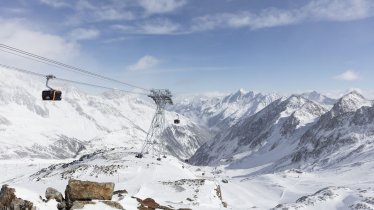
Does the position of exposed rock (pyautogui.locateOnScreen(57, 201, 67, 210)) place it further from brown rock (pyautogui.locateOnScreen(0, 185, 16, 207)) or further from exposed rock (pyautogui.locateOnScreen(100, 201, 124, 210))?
→ brown rock (pyautogui.locateOnScreen(0, 185, 16, 207))

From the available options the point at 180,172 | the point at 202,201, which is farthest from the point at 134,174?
the point at 202,201

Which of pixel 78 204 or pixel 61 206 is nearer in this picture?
pixel 78 204

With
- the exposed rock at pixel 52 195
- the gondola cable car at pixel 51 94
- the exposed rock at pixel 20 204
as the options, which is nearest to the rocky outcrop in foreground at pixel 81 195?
the exposed rock at pixel 52 195

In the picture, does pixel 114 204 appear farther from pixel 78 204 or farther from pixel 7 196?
pixel 7 196

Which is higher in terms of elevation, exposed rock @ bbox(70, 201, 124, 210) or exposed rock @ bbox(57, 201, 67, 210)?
exposed rock @ bbox(70, 201, 124, 210)

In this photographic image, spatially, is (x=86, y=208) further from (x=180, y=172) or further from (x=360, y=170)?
(x=360, y=170)

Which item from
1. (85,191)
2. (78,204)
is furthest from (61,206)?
(85,191)

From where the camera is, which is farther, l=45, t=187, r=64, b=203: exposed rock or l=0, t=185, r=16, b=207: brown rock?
l=45, t=187, r=64, b=203: exposed rock

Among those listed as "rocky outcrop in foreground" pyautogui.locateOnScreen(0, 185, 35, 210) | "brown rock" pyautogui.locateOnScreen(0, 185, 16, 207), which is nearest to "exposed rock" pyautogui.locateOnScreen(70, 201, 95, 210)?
"rocky outcrop in foreground" pyautogui.locateOnScreen(0, 185, 35, 210)
